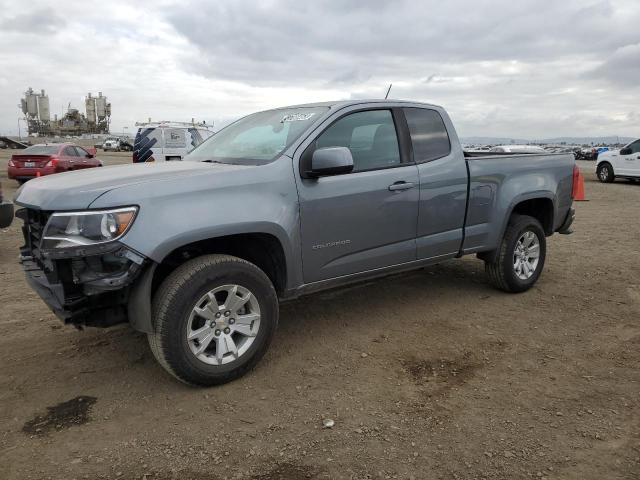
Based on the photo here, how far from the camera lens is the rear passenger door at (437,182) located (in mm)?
4414

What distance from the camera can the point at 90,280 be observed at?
293cm

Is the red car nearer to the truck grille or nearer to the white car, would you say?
the truck grille

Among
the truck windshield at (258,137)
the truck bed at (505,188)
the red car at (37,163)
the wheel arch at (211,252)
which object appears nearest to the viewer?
the wheel arch at (211,252)

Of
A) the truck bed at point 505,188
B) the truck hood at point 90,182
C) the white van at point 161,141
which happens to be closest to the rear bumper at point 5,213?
the truck hood at point 90,182

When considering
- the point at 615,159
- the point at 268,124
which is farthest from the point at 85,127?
the point at 268,124

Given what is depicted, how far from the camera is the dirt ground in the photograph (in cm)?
→ 263

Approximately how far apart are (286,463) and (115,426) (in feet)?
3.47

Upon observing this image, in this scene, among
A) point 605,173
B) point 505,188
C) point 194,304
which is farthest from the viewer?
point 605,173

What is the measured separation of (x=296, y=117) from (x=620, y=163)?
17830 mm

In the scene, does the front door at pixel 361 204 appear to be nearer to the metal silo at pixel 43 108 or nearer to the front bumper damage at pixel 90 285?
the front bumper damage at pixel 90 285

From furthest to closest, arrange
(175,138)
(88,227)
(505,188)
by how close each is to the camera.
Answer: (175,138), (505,188), (88,227)

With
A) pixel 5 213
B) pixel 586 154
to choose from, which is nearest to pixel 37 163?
pixel 5 213

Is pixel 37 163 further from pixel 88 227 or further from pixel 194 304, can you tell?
pixel 194 304

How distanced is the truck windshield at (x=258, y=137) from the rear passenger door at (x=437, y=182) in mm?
981
